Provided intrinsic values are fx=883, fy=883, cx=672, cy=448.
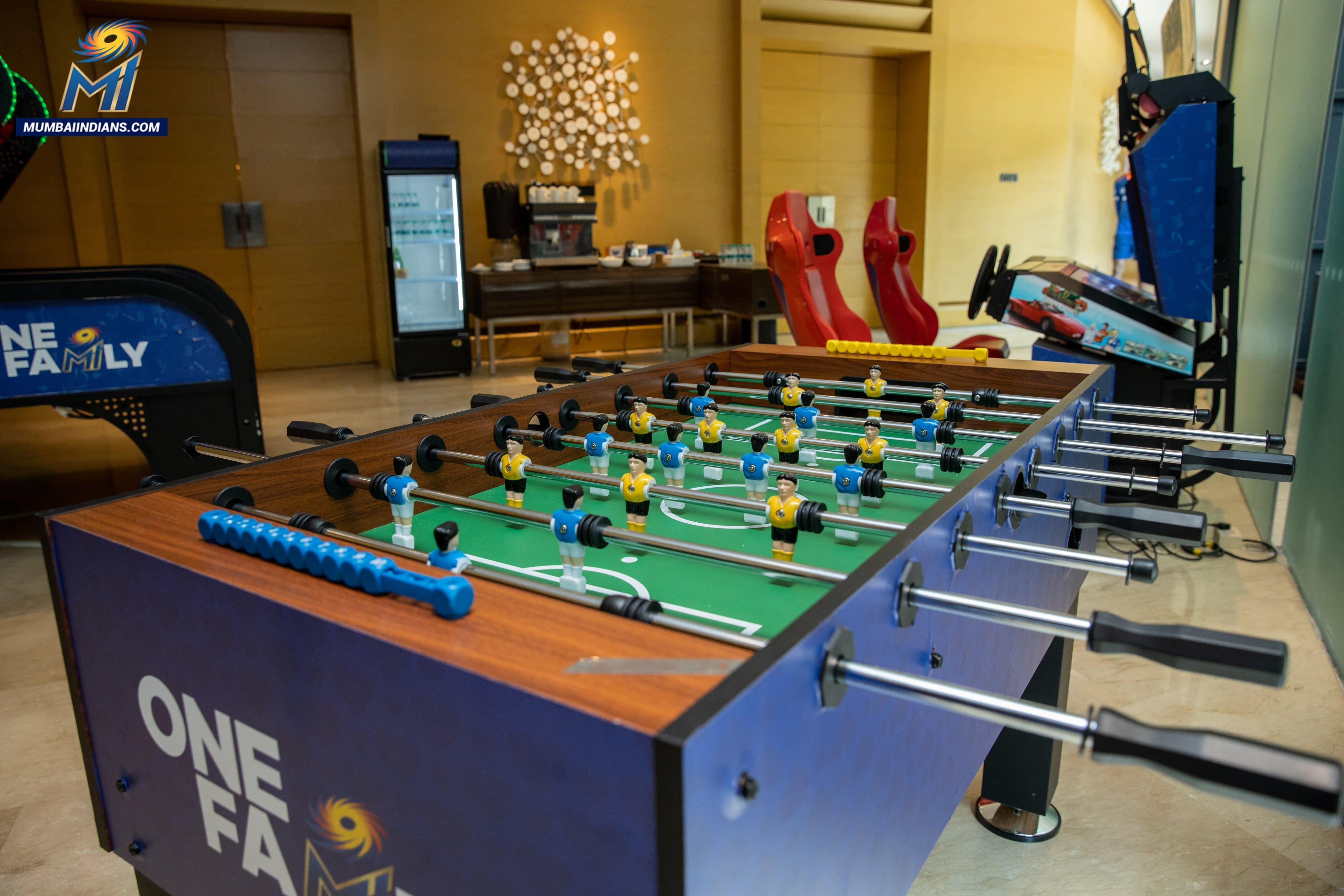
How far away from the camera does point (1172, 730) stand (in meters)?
0.66

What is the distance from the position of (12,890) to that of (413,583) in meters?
1.58

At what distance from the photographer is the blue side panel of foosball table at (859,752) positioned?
647mm

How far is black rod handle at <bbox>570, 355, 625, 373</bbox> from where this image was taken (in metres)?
2.29

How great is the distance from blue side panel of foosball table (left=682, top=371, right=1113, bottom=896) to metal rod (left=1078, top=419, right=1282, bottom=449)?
43 centimetres

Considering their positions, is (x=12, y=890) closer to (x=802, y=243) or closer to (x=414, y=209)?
(x=802, y=243)

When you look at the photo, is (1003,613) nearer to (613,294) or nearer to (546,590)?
(546,590)

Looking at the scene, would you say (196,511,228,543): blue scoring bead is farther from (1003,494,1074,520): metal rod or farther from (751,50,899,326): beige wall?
(751,50,899,326): beige wall

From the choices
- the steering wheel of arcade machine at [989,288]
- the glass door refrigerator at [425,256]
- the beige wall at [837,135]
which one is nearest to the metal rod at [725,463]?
the steering wheel of arcade machine at [989,288]

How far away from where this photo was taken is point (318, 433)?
1.65 m

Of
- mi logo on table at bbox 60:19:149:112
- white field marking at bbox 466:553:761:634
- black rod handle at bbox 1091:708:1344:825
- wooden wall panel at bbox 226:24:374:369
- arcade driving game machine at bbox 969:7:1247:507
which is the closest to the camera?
black rod handle at bbox 1091:708:1344:825

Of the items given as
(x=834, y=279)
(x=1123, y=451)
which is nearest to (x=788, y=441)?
(x=1123, y=451)

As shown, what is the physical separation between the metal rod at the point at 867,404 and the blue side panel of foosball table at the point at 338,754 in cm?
133

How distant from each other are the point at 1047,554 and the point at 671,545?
0.46 m

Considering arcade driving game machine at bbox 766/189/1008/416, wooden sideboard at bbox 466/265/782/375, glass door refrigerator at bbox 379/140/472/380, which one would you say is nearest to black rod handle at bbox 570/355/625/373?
arcade driving game machine at bbox 766/189/1008/416
